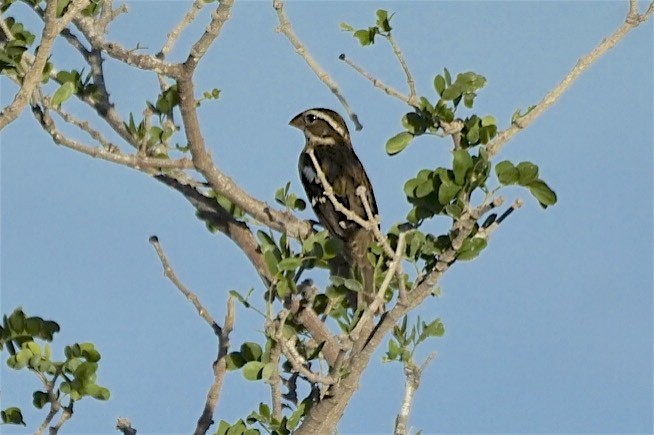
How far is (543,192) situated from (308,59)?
66.5 inches

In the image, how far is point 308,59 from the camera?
592cm

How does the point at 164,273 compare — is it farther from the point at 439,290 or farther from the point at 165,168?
the point at 439,290

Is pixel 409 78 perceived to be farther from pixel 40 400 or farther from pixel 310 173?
pixel 310 173

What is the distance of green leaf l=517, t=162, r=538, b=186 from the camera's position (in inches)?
186

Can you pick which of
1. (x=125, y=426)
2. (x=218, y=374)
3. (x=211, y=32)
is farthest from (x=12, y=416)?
(x=211, y=32)

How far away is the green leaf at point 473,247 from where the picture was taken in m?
4.85

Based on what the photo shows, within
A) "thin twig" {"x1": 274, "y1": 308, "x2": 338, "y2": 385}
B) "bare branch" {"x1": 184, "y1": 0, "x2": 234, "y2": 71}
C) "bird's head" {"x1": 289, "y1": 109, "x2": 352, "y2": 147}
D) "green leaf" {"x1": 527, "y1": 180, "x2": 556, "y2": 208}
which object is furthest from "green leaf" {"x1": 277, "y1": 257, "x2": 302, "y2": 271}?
"bird's head" {"x1": 289, "y1": 109, "x2": 352, "y2": 147}

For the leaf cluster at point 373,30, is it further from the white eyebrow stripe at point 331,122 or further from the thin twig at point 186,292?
the white eyebrow stripe at point 331,122

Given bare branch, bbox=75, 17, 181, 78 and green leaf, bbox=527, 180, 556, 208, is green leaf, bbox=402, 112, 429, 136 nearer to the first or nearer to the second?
green leaf, bbox=527, 180, 556, 208

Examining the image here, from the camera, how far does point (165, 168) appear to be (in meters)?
5.77

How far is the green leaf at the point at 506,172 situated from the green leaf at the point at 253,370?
4.46 ft

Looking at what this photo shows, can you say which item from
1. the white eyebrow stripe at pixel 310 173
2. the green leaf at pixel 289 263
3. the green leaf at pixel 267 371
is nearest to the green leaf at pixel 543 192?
the green leaf at pixel 289 263

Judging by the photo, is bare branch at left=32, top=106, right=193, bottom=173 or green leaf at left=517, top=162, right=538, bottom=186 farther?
bare branch at left=32, top=106, right=193, bottom=173

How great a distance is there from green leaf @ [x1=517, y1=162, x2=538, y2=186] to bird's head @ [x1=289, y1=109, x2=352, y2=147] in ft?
18.1
